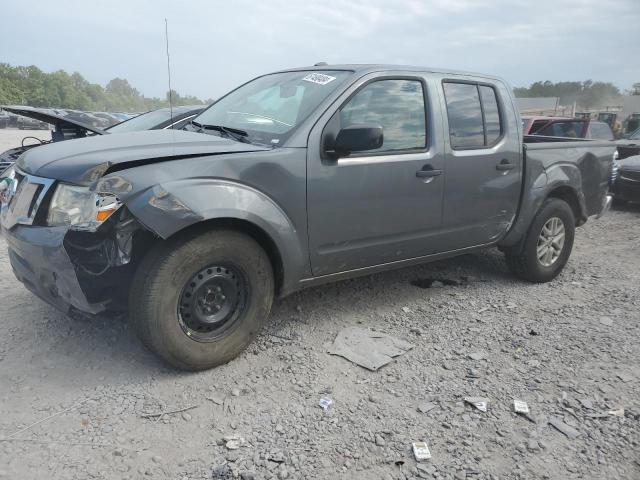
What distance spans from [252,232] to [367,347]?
1127 millimetres

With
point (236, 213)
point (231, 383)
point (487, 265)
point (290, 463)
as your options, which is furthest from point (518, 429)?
point (487, 265)

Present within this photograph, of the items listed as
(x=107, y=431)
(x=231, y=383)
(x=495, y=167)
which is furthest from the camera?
(x=495, y=167)

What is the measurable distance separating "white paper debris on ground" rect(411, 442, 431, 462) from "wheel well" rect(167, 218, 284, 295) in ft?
4.15

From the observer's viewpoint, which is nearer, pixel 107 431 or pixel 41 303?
pixel 107 431

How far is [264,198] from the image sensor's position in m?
2.93

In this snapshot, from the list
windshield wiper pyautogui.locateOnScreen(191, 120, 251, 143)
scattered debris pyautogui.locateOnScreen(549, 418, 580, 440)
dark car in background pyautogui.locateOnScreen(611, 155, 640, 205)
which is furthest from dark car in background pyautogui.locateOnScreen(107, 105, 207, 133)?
dark car in background pyautogui.locateOnScreen(611, 155, 640, 205)

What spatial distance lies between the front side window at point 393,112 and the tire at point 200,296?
3.64 ft

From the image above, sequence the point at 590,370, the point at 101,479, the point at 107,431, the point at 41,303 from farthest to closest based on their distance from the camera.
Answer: the point at 41,303
the point at 590,370
the point at 107,431
the point at 101,479

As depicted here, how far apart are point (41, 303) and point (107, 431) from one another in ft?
5.69

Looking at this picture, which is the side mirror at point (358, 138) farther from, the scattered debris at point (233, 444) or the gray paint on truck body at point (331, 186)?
the scattered debris at point (233, 444)

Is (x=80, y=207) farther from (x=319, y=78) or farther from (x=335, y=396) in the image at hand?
(x=319, y=78)

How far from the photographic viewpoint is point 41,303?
3754 mm

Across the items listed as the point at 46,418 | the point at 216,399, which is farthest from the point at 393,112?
the point at 46,418

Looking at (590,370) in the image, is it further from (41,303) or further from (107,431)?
(41,303)
